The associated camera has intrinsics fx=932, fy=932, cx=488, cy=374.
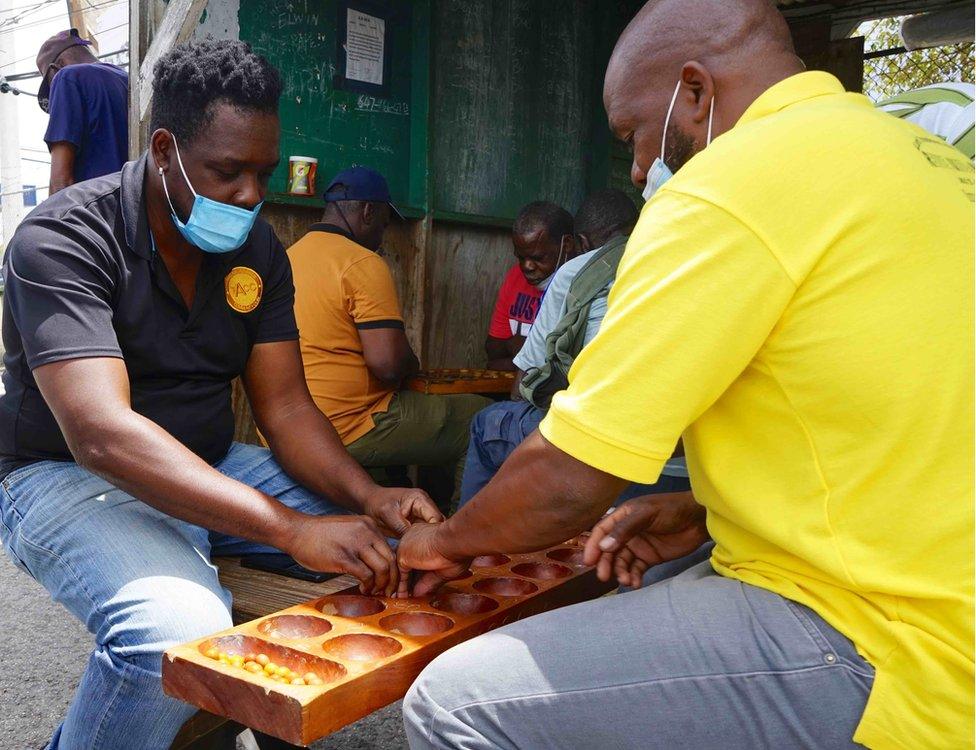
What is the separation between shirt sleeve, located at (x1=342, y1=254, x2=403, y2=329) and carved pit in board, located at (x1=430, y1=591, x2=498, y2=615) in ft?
8.16

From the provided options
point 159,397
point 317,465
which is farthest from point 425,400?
point 159,397

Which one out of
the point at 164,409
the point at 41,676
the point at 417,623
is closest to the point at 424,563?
the point at 417,623

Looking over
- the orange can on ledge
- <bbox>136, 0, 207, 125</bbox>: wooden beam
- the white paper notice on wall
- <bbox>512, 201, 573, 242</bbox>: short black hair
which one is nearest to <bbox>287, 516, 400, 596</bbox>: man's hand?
<bbox>136, 0, 207, 125</bbox>: wooden beam

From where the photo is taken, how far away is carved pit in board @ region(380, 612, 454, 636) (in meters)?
1.91

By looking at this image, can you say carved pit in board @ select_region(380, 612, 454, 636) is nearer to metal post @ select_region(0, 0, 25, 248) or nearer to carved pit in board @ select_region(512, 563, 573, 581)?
carved pit in board @ select_region(512, 563, 573, 581)

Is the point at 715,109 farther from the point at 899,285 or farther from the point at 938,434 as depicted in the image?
the point at 938,434

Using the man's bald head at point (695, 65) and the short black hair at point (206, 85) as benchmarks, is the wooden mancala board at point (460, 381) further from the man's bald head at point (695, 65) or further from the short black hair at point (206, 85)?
the man's bald head at point (695, 65)

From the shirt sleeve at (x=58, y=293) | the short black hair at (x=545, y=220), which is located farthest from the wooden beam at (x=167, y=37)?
the short black hair at (x=545, y=220)

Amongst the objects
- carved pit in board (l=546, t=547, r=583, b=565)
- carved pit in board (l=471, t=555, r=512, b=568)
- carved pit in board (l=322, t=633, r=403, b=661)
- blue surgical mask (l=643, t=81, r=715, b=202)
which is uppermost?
blue surgical mask (l=643, t=81, r=715, b=202)

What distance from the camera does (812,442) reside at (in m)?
1.39

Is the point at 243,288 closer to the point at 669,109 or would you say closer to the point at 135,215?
the point at 135,215

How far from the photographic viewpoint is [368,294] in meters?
4.41

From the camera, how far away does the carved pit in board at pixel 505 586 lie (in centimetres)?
213

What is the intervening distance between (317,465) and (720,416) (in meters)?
1.48
